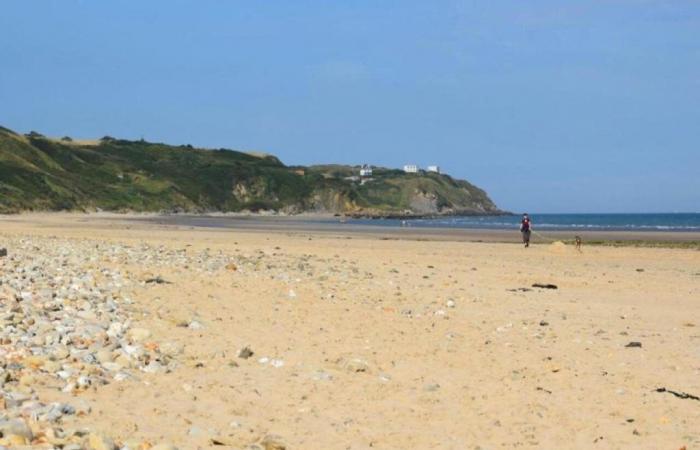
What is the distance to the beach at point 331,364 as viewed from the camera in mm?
7391

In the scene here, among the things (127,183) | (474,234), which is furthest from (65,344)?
(127,183)

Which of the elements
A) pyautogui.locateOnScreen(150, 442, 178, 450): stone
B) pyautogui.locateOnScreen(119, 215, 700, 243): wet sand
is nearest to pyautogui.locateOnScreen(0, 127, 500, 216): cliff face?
pyautogui.locateOnScreen(119, 215, 700, 243): wet sand

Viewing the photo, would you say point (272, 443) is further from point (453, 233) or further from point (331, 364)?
point (453, 233)

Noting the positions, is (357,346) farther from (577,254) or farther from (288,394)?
(577,254)

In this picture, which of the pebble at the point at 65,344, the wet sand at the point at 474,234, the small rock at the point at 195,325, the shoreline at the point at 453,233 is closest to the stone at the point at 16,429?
the pebble at the point at 65,344

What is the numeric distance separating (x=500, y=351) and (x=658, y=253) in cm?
3068

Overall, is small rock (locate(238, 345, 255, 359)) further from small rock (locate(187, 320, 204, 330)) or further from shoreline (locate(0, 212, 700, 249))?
shoreline (locate(0, 212, 700, 249))

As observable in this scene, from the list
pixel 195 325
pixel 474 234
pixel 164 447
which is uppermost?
pixel 474 234

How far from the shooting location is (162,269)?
17844 millimetres

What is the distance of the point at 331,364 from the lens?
9961 mm

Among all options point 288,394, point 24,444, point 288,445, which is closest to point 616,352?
point 288,394

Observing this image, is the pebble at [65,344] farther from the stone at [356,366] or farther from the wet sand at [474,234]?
the wet sand at [474,234]

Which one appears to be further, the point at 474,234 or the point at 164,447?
the point at 474,234

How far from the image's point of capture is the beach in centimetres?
739
